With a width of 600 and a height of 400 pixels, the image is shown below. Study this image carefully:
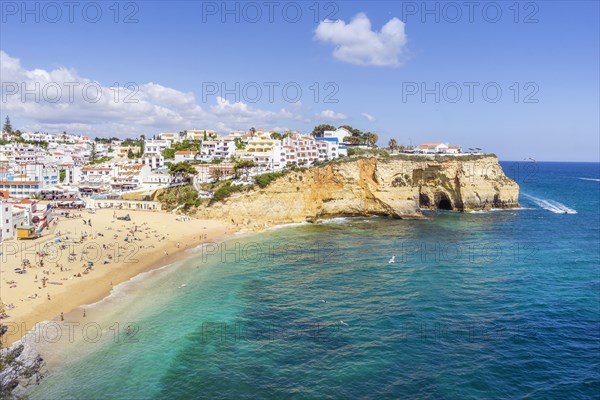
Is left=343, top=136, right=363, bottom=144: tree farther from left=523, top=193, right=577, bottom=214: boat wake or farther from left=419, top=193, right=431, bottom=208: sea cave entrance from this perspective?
left=523, top=193, right=577, bottom=214: boat wake

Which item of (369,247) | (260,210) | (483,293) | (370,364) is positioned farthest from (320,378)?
(260,210)

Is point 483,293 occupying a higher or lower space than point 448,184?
lower

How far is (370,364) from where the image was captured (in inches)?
980

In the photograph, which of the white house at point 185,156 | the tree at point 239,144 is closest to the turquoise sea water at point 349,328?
the white house at point 185,156

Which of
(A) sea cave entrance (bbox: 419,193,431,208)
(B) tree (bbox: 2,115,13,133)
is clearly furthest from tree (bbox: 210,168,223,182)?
(B) tree (bbox: 2,115,13,133)

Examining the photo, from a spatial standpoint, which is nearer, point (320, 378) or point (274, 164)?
point (320, 378)

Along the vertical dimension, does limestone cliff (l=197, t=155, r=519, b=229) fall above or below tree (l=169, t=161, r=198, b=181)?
below

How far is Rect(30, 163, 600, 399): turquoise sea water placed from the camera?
23.0 meters

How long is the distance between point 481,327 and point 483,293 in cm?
764

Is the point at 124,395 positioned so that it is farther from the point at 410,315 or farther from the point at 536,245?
the point at 536,245

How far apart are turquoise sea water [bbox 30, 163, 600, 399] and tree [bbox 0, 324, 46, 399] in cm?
90

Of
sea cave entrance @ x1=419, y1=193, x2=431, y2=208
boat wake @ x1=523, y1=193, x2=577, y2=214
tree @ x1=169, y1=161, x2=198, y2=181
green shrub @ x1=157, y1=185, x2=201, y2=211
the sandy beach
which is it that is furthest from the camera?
sea cave entrance @ x1=419, y1=193, x2=431, y2=208

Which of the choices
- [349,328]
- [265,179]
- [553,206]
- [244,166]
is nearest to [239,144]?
[244,166]

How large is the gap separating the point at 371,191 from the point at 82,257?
5039 cm
